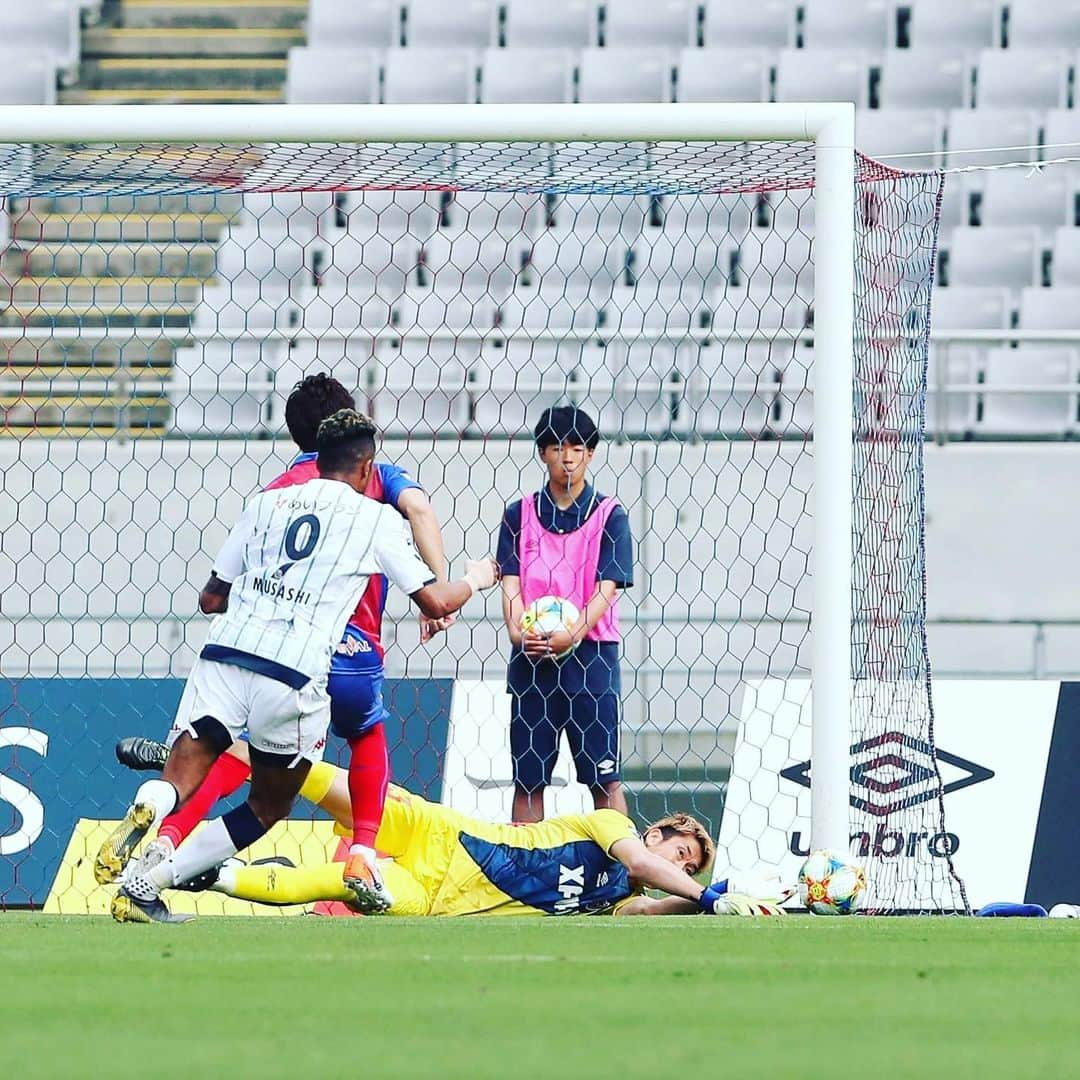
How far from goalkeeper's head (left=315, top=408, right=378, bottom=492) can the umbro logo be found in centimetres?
255

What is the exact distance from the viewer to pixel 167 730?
8.19 metres

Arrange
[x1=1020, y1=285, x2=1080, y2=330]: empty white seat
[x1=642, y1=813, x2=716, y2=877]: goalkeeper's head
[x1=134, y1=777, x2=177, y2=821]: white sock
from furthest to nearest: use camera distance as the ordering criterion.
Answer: [x1=1020, y1=285, x2=1080, y2=330]: empty white seat, [x1=642, y1=813, x2=716, y2=877]: goalkeeper's head, [x1=134, y1=777, x2=177, y2=821]: white sock

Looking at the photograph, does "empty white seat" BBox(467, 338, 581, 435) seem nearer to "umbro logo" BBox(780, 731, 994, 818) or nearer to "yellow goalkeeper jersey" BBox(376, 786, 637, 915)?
"umbro logo" BBox(780, 731, 994, 818)

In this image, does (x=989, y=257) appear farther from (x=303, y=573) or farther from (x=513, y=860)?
(x=303, y=573)

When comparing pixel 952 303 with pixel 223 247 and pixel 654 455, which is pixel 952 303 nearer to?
pixel 654 455

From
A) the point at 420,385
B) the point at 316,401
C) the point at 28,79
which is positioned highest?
the point at 28,79

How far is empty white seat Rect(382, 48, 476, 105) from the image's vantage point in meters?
14.0

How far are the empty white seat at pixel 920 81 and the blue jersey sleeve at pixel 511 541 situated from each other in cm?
718

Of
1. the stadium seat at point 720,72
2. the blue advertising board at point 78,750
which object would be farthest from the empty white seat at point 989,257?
the blue advertising board at point 78,750

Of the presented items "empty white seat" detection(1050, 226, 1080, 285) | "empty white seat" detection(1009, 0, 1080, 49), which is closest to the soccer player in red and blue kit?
"empty white seat" detection(1050, 226, 1080, 285)

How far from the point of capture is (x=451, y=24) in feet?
47.8

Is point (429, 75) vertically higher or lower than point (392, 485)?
higher

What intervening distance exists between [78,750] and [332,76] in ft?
24.1

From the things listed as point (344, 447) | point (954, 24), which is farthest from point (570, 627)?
point (954, 24)
